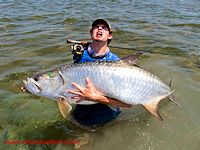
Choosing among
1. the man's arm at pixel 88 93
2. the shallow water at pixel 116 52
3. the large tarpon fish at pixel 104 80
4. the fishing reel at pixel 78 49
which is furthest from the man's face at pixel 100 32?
the shallow water at pixel 116 52

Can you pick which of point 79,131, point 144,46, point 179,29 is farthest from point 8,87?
point 179,29

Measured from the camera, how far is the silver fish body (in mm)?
4324

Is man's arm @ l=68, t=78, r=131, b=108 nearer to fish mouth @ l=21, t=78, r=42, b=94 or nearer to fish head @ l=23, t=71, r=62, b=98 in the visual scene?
fish head @ l=23, t=71, r=62, b=98

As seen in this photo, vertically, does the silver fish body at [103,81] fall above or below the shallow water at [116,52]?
above

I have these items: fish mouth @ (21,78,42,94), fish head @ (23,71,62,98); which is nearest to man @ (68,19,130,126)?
fish head @ (23,71,62,98)

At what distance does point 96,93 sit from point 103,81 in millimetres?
216

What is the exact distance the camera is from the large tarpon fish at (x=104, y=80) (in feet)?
14.2

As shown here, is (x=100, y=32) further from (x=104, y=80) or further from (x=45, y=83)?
(x=45, y=83)

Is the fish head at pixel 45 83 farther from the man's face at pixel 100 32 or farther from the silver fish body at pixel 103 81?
the man's face at pixel 100 32

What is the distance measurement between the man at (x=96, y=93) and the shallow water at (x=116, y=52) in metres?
0.25

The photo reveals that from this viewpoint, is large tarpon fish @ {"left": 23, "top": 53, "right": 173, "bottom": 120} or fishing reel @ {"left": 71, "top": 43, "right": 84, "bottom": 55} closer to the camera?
large tarpon fish @ {"left": 23, "top": 53, "right": 173, "bottom": 120}

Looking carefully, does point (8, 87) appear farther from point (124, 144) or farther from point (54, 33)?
point (54, 33)

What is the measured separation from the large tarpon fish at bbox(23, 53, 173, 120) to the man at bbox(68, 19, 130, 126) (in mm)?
94

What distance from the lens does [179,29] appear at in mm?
12219
